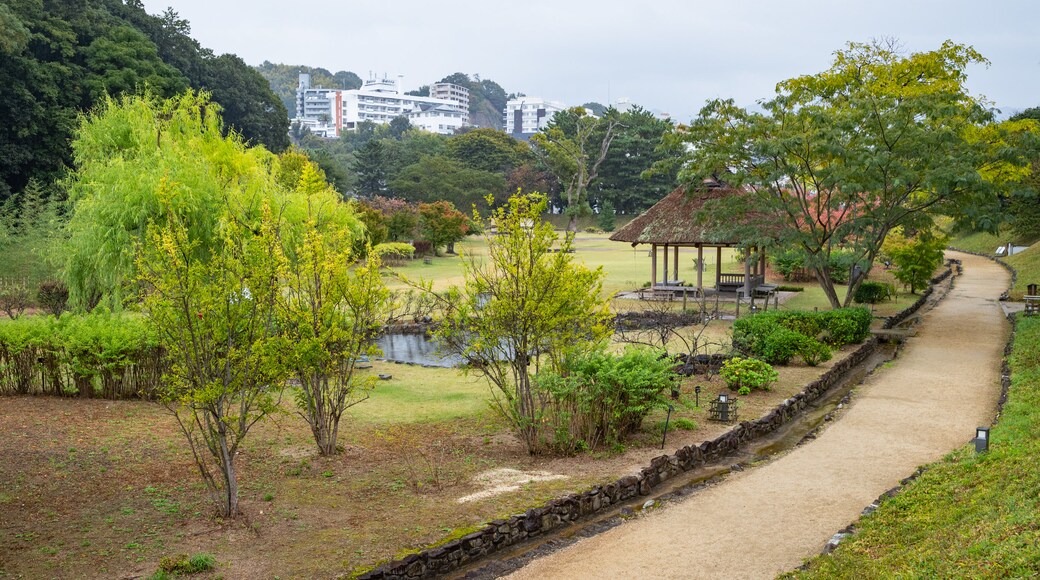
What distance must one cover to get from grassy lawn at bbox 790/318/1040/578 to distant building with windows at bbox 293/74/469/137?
148855 millimetres

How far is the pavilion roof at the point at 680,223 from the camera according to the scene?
2442 cm

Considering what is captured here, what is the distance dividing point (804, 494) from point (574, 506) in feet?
7.95

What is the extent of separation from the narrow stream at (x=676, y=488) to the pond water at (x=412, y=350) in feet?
20.5

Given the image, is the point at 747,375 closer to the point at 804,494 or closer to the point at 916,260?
the point at 804,494

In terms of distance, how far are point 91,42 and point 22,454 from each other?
31990 millimetres

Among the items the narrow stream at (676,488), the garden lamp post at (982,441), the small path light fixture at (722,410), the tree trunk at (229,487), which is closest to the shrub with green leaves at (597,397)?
the narrow stream at (676,488)

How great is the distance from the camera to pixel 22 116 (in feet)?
99.7

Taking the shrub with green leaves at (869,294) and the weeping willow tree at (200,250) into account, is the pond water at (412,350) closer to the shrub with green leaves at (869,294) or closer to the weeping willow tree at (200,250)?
the weeping willow tree at (200,250)

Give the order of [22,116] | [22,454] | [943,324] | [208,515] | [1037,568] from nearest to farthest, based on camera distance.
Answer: [1037,568] → [208,515] → [22,454] → [943,324] → [22,116]

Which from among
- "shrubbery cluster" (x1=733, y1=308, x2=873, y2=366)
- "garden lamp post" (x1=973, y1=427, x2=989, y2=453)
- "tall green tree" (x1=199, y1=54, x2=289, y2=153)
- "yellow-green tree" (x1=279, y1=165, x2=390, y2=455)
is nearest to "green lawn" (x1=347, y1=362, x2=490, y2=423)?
"yellow-green tree" (x1=279, y1=165, x2=390, y2=455)

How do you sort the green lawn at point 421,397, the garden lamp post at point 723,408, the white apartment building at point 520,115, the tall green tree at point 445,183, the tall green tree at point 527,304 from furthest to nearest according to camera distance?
the white apartment building at point 520,115, the tall green tree at point 445,183, the green lawn at point 421,397, the garden lamp post at point 723,408, the tall green tree at point 527,304

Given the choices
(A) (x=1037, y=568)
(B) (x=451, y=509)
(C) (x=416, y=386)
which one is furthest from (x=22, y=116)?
(A) (x=1037, y=568)

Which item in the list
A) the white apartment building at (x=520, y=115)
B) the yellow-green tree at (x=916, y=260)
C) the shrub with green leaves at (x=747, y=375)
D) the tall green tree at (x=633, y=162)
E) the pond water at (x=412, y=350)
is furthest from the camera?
the white apartment building at (x=520, y=115)

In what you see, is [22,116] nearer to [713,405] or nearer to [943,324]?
[713,405]
